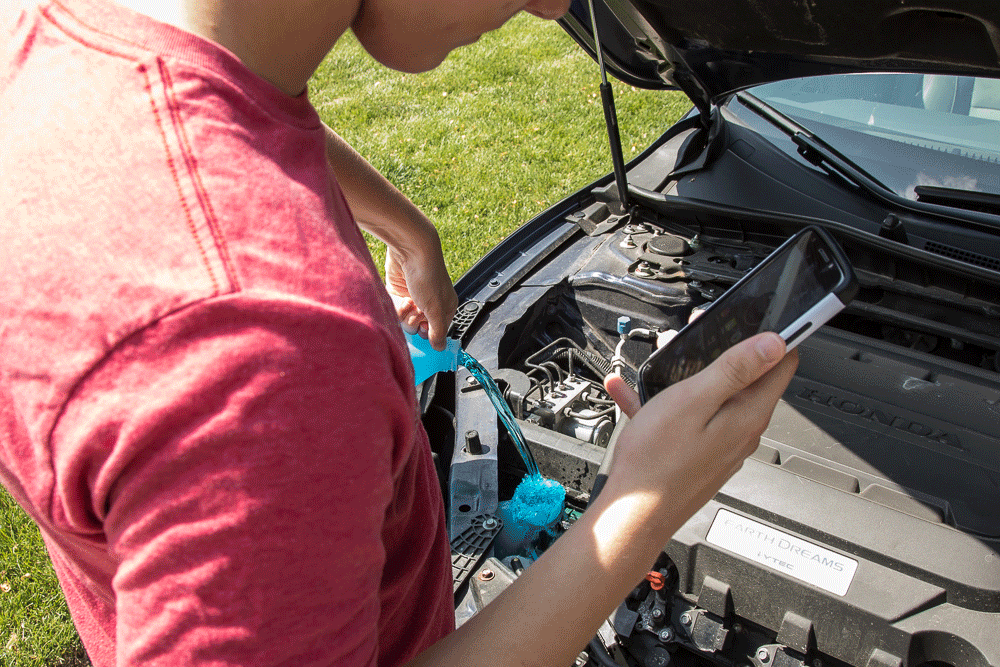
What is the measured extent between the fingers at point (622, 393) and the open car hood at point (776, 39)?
861 mm

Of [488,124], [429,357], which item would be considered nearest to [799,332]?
[429,357]

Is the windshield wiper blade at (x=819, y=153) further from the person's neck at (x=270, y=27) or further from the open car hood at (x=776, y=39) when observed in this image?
the person's neck at (x=270, y=27)

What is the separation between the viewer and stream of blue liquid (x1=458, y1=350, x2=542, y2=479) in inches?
65.5

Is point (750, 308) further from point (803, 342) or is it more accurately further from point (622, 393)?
point (803, 342)

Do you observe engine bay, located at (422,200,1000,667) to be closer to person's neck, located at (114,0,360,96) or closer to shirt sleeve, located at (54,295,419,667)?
shirt sleeve, located at (54,295,419,667)

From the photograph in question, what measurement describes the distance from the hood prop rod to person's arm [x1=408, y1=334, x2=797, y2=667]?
1.38m

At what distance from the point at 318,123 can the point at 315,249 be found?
0.67 feet

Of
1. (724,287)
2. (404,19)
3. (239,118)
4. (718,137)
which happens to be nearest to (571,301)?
(724,287)

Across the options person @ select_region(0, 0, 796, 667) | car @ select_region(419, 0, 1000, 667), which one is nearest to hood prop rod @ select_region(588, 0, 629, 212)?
car @ select_region(419, 0, 1000, 667)

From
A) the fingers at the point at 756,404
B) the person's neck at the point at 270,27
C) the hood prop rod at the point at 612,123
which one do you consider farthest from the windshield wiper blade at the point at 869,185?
the person's neck at the point at 270,27

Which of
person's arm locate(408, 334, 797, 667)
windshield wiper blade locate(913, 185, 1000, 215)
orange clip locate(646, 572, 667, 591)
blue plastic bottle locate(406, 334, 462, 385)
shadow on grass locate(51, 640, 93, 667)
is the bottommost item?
shadow on grass locate(51, 640, 93, 667)

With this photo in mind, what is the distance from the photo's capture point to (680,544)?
1.36m

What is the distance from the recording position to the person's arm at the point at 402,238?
3.97 ft

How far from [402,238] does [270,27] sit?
27.7 inches
